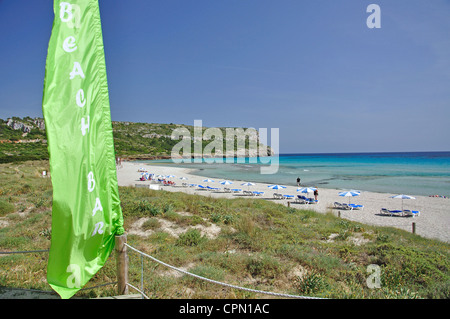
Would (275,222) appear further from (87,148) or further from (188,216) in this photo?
(87,148)

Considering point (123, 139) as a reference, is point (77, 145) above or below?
below

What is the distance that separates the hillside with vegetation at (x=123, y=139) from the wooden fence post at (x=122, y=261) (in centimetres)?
4271

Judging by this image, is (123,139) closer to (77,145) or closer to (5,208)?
Result: (5,208)

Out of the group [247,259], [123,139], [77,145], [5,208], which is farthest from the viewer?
[123,139]

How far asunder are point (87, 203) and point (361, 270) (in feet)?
20.2

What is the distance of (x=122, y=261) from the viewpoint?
3521mm

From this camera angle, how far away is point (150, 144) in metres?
116

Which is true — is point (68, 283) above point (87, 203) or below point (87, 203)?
below

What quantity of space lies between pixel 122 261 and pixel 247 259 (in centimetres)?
350

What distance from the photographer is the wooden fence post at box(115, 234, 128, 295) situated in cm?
344

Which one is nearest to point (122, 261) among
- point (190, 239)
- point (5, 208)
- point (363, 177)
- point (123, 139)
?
point (190, 239)

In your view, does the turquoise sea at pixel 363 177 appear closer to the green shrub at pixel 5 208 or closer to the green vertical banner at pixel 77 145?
the green shrub at pixel 5 208
